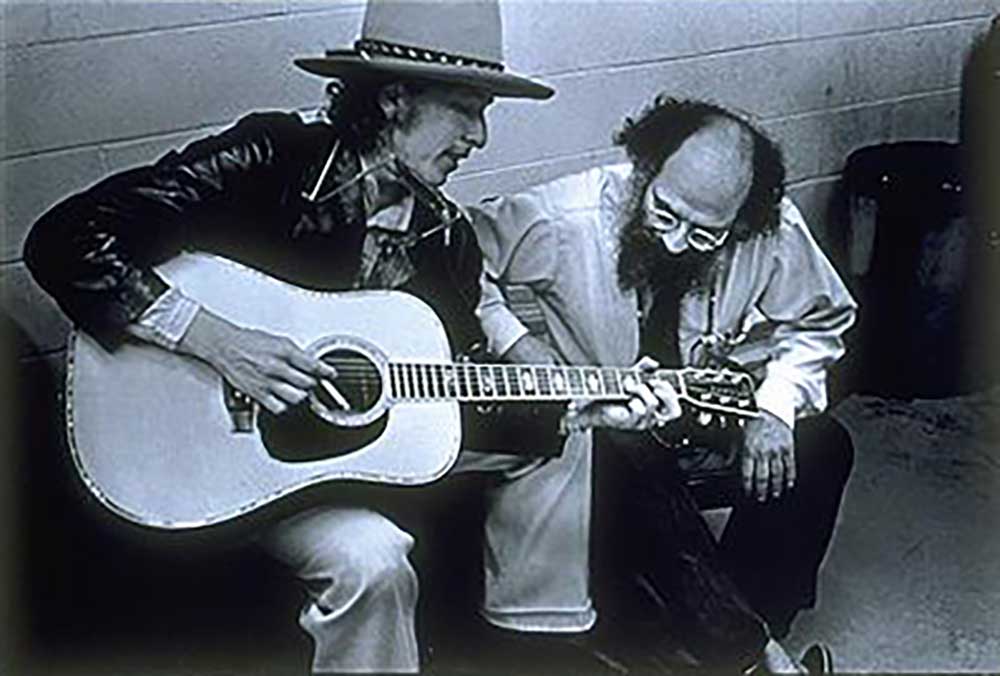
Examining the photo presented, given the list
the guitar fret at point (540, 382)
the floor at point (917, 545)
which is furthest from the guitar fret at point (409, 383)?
the floor at point (917, 545)

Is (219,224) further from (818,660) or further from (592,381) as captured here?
(818,660)

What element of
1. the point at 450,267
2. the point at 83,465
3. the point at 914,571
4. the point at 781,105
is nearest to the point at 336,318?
the point at 450,267

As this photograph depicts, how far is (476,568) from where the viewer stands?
1.76m

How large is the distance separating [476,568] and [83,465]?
385 mm

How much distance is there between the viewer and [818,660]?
1805 millimetres

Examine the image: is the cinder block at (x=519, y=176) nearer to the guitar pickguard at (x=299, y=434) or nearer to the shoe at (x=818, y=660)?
the guitar pickguard at (x=299, y=434)

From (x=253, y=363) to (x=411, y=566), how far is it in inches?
9.5

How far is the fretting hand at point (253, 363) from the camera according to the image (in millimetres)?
1666

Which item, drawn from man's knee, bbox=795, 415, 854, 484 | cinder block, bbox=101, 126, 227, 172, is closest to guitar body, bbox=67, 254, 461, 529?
cinder block, bbox=101, 126, 227, 172

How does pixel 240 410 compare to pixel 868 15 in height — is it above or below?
below

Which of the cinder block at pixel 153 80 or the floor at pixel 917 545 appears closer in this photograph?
the cinder block at pixel 153 80

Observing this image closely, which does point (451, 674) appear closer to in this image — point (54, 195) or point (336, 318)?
point (336, 318)

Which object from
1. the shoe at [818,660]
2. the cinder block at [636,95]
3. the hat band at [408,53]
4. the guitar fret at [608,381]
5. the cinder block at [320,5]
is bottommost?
the shoe at [818,660]

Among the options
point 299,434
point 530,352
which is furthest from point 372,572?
point 530,352
